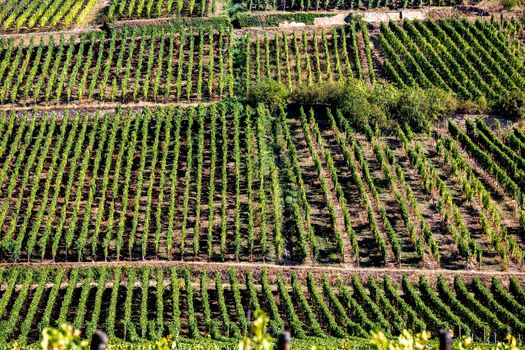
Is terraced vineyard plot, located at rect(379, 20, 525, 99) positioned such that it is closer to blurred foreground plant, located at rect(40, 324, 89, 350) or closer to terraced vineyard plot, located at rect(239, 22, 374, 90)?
terraced vineyard plot, located at rect(239, 22, 374, 90)

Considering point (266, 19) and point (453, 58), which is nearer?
point (453, 58)

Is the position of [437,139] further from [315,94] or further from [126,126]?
[126,126]

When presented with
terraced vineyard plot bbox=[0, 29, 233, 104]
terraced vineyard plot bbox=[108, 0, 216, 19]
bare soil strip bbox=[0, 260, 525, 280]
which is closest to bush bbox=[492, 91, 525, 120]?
bare soil strip bbox=[0, 260, 525, 280]

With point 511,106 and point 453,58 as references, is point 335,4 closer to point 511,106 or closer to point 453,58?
point 453,58

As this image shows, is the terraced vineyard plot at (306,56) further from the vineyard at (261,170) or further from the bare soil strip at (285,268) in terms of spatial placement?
the bare soil strip at (285,268)

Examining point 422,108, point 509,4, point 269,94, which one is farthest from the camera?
point 509,4

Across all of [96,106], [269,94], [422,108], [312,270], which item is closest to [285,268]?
[312,270]
